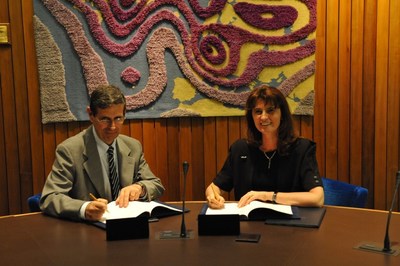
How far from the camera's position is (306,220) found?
2260 mm

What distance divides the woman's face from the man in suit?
71 cm

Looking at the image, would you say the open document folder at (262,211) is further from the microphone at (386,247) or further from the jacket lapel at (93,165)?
the jacket lapel at (93,165)

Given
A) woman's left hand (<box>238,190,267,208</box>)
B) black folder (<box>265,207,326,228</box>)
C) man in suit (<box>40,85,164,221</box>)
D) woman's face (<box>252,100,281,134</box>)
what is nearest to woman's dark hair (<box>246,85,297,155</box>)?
woman's face (<box>252,100,281,134</box>)

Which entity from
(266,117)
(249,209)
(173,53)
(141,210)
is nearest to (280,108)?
(266,117)

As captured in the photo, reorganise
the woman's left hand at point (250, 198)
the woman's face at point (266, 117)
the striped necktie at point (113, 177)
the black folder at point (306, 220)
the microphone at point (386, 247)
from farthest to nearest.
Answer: the woman's face at point (266, 117), the striped necktie at point (113, 177), the woman's left hand at point (250, 198), the black folder at point (306, 220), the microphone at point (386, 247)

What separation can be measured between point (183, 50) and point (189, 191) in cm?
Answer: 116

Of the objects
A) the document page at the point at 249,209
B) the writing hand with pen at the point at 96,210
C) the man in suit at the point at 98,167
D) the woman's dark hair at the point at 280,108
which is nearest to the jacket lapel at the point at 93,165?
the man in suit at the point at 98,167

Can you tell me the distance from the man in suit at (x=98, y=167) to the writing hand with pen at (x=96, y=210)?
17 centimetres

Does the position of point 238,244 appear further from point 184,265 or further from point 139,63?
point 139,63

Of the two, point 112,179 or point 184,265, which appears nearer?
point 184,265

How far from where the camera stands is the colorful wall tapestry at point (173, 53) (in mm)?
3650

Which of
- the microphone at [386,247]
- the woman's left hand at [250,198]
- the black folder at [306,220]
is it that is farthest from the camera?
the woman's left hand at [250,198]

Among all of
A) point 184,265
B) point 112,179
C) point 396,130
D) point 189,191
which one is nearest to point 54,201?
point 112,179

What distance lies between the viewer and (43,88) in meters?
3.63
